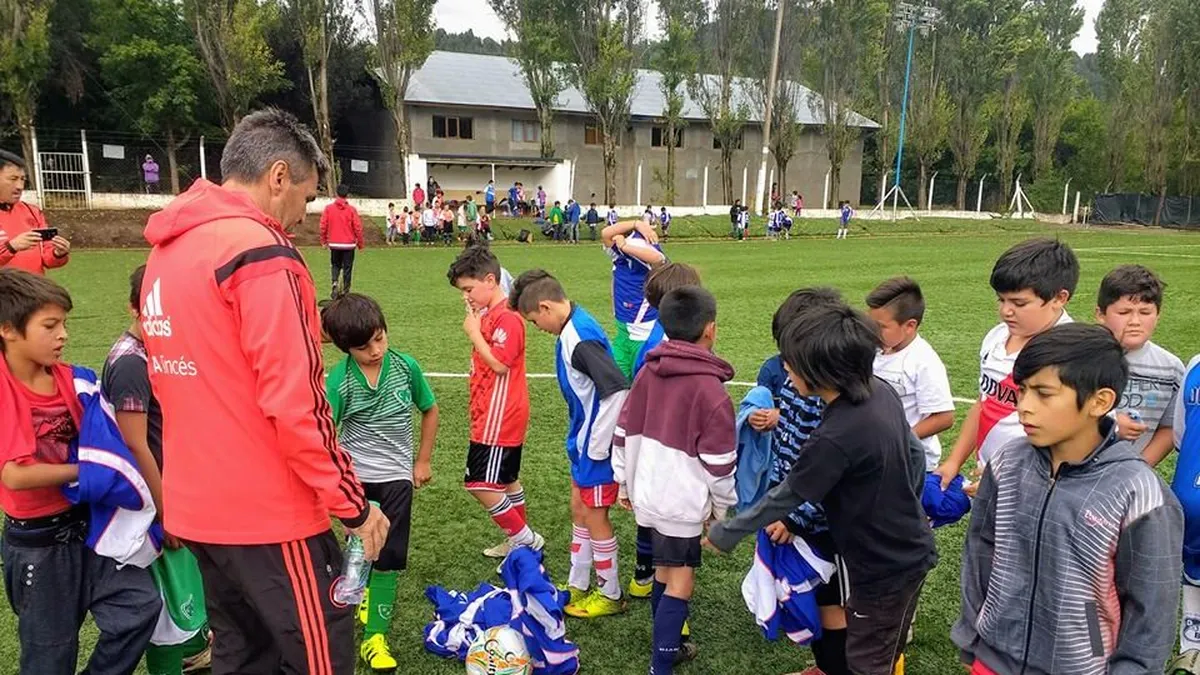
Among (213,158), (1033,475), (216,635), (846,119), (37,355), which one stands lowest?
(216,635)

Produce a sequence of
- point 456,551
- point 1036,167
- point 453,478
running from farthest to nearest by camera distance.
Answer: point 1036,167 → point 453,478 → point 456,551

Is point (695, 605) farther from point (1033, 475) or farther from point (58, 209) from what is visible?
point (58, 209)

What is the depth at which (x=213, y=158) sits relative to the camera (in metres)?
31.3

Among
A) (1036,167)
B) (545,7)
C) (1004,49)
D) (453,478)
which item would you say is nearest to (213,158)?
(545,7)

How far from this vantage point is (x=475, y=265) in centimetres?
419

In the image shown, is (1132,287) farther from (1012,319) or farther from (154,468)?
(154,468)

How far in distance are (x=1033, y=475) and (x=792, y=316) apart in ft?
3.45

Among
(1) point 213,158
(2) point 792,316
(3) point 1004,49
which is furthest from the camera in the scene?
(3) point 1004,49

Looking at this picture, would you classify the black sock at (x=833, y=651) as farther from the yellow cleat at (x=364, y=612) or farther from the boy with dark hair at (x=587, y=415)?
the yellow cleat at (x=364, y=612)

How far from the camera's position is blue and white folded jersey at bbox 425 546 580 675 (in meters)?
3.40

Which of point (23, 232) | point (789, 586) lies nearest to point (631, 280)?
point (789, 586)

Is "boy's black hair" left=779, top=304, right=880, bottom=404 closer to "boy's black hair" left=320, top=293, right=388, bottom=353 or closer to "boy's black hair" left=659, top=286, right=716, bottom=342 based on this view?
"boy's black hair" left=659, top=286, right=716, bottom=342

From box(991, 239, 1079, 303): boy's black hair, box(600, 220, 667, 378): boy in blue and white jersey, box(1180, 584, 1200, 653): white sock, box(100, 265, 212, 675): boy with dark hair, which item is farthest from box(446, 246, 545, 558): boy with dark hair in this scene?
box(1180, 584, 1200, 653): white sock

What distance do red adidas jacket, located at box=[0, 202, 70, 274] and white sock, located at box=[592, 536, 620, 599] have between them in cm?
454
